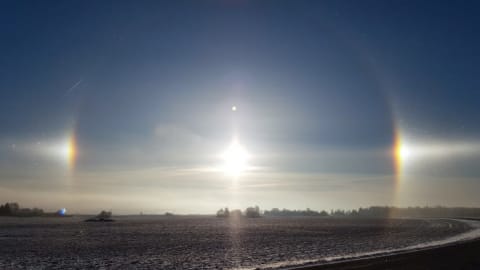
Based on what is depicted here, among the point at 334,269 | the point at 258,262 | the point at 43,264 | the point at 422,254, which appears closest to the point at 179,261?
the point at 258,262

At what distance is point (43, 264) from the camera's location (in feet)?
128

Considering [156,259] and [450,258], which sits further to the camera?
[156,259]

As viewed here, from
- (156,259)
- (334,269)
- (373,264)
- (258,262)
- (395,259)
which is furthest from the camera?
(156,259)

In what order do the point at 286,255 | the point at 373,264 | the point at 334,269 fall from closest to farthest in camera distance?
the point at 334,269, the point at 373,264, the point at 286,255

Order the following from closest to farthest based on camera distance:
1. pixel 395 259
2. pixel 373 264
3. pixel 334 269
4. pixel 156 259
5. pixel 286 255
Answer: pixel 334 269 < pixel 373 264 < pixel 395 259 < pixel 156 259 < pixel 286 255

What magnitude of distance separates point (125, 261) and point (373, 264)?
21.5m

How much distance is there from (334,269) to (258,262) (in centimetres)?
1015

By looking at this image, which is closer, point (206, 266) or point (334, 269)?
point (334, 269)

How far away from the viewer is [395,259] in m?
38.2

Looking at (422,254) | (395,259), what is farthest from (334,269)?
(422,254)

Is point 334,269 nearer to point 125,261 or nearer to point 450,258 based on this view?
point 450,258

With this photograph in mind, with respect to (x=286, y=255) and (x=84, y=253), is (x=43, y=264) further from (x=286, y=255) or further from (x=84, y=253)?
(x=286, y=255)

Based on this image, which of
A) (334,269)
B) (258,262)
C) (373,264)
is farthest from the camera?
(258,262)

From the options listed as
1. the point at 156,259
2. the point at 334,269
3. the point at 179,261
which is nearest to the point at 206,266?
the point at 179,261
